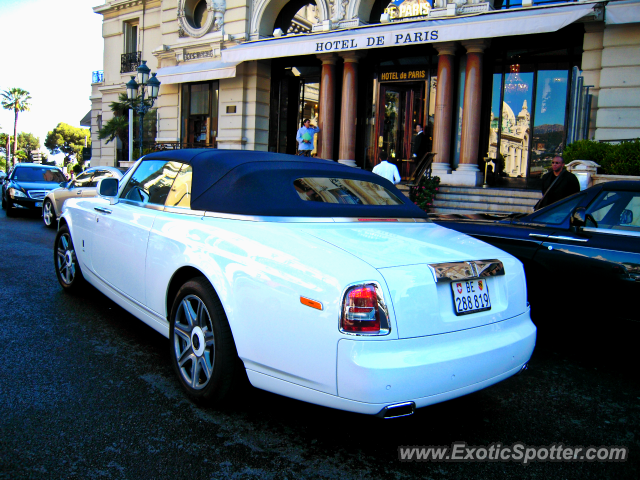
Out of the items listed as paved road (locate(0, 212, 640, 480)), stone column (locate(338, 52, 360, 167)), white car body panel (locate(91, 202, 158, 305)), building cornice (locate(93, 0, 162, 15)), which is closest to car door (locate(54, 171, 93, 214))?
stone column (locate(338, 52, 360, 167))

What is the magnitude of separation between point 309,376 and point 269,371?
0.28 m

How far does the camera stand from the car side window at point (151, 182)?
4023 mm

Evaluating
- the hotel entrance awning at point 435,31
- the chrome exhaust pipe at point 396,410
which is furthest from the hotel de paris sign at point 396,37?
the chrome exhaust pipe at point 396,410

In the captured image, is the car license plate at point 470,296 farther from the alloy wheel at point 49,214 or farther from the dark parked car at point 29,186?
the dark parked car at point 29,186

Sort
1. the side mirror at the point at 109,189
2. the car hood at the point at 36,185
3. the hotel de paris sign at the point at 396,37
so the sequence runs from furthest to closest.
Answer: the car hood at the point at 36,185 < the hotel de paris sign at the point at 396,37 < the side mirror at the point at 109,189

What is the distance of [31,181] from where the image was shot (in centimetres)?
1465

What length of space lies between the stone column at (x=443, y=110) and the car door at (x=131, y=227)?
10.9 m

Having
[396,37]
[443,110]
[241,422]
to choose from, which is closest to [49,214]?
[396,37]

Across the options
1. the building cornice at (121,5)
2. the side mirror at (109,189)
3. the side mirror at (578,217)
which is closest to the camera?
the side mirror at (578,217)

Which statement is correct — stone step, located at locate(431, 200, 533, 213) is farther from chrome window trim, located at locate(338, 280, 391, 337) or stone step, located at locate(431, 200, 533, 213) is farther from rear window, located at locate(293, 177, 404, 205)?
chrome window trim, located at locate(338, 280, 391, 337)

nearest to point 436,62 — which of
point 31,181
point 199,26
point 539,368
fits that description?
point 199,26

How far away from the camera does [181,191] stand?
3.80m

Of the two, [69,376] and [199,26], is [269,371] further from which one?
[199,26]

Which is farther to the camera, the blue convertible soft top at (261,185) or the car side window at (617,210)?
the car side window at (617,210)
